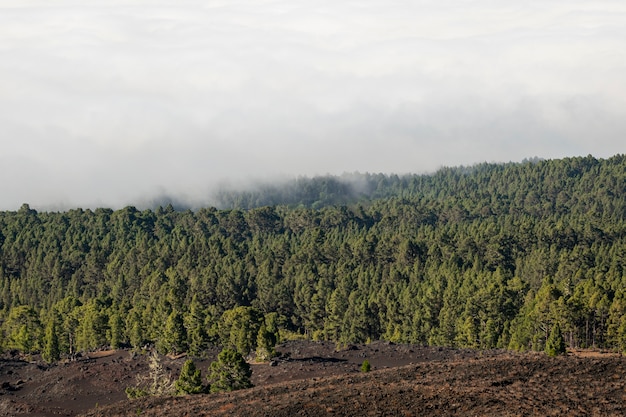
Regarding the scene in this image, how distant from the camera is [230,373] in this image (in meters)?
78.0

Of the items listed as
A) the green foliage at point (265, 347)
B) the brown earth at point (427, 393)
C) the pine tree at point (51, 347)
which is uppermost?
the brown earth at point (427, 393)

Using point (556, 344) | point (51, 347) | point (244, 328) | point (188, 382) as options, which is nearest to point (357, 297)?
point (244, 328)

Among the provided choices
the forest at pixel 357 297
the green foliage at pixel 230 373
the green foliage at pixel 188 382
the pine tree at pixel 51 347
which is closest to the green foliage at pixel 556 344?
the forest at pixel 357 297

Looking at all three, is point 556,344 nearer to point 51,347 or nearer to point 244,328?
point 244,328

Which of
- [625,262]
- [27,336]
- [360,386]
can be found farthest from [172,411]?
[625,262]

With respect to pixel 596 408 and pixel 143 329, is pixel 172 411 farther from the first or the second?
pixel 143 329

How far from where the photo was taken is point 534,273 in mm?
162125

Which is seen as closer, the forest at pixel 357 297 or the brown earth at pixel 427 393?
the brown earth at pixel 427 393

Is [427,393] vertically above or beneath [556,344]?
above

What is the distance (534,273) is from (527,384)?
358ft

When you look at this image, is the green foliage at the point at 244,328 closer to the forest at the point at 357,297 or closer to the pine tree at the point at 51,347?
the forest at the point at 357,297

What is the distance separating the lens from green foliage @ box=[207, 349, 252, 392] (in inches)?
3049

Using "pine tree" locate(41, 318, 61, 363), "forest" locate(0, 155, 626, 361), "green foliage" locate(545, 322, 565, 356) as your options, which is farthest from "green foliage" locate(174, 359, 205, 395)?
"pine tree" locate(41, 318, 61, 363)

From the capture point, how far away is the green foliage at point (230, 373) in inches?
3049
